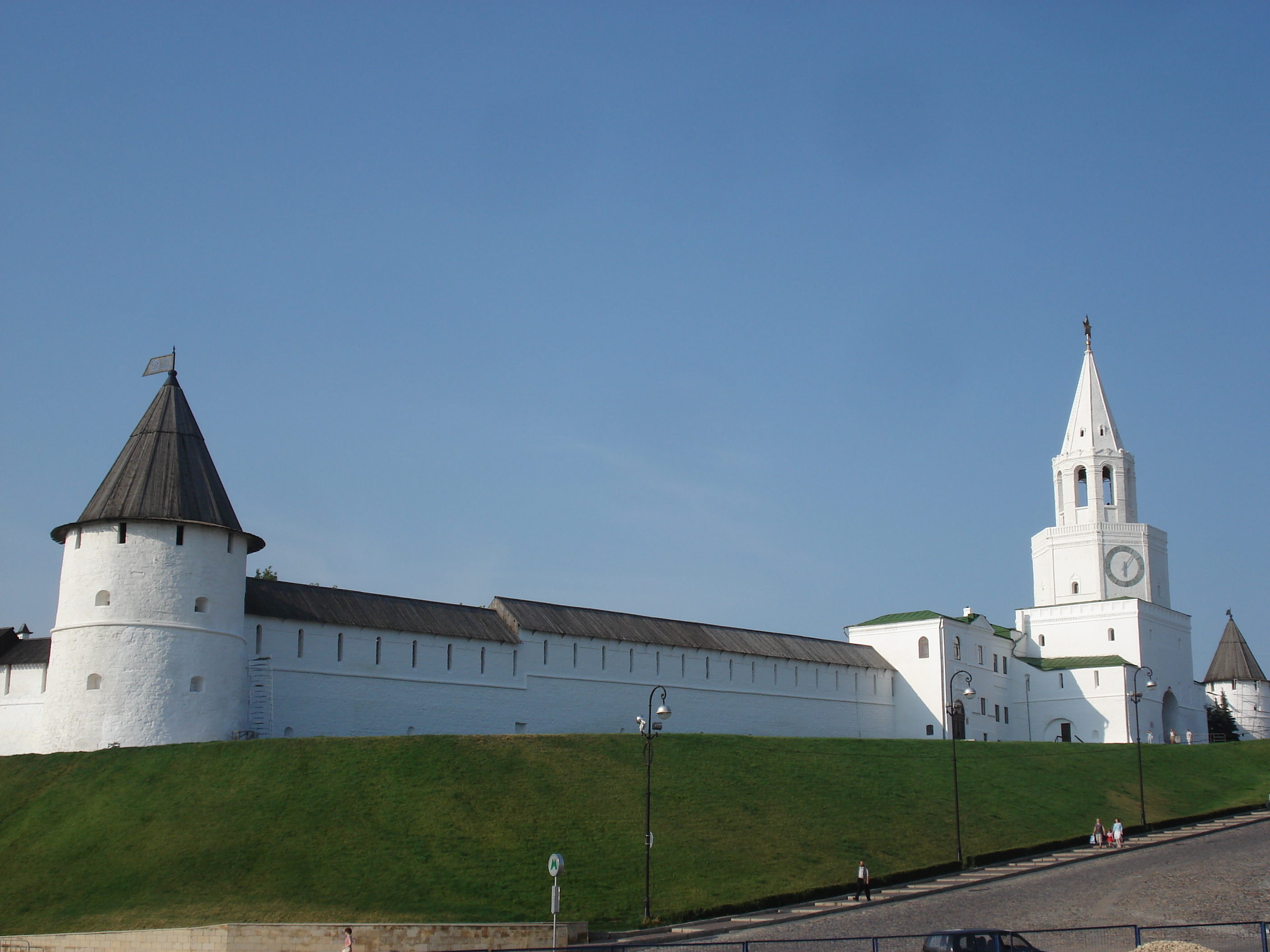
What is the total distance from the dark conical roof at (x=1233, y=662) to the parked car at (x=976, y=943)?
64475 mm

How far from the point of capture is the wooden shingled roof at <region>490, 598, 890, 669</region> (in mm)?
50438

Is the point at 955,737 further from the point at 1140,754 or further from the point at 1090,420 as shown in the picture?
the point at 1090,420

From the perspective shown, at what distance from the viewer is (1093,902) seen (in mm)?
30578

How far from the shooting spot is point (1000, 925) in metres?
27.8

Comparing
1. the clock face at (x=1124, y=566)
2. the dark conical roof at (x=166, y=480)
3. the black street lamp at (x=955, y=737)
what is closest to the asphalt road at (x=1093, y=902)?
the black street lamp at (x=955, y=737)

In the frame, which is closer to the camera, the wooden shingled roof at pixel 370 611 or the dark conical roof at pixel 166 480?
the dark conical roof at pixel 166 480

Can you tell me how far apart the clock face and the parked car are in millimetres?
52914

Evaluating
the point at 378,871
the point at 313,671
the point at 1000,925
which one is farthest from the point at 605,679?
the point at 1000,925

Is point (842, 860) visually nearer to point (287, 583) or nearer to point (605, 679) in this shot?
point (605, 679)

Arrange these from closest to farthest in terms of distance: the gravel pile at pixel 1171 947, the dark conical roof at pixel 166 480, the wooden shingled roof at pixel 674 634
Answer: the gravel pile at pixel 1171 947 → the dark conical roof at pixel 166 480 → the wooden shingled roof at pixel 674 634

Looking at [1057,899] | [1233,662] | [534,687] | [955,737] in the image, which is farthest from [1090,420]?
[1057,899]

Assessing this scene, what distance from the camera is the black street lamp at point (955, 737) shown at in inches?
1465

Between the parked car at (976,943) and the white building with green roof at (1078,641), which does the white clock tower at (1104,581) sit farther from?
the parked car at (976,943)

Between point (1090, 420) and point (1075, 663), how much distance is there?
1457cm
